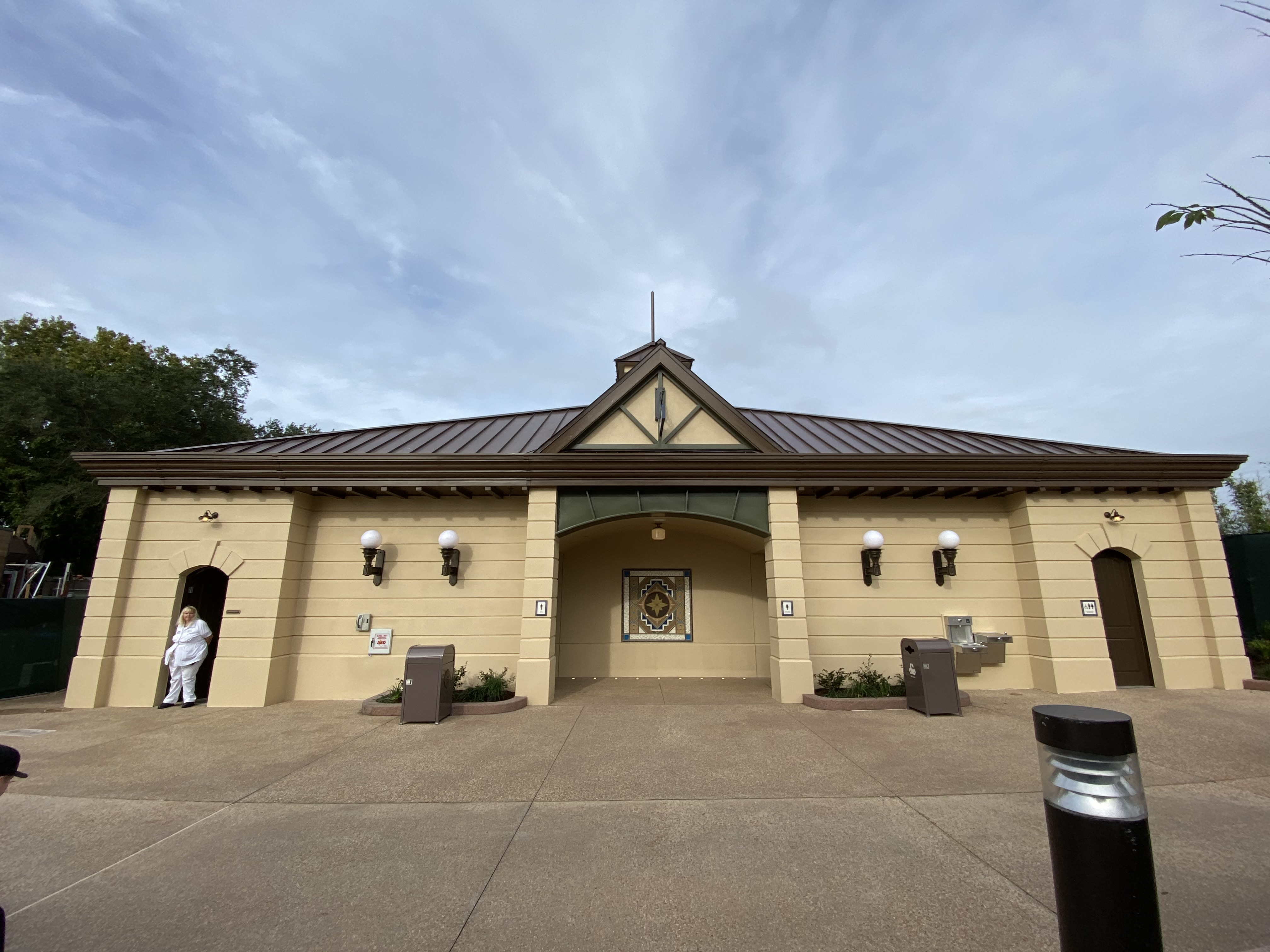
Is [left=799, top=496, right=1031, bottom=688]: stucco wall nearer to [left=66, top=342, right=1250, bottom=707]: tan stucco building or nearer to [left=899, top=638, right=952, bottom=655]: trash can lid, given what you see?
[left=66, top=342, right=1250, bottom=707]: tan stucco building

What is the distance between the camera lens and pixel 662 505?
970cm

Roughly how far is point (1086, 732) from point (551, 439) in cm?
906

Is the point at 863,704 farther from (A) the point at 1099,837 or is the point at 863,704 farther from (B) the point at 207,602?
(B) the point at 207,602

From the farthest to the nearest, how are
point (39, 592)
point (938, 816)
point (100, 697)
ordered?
point (39, 592), point (100, 697), point (938, 816)

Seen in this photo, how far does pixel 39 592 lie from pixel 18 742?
15420 mm

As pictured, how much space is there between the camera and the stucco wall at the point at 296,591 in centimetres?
934

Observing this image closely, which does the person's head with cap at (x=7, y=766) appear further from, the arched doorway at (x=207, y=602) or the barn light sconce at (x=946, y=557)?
the barn light sconce at (x=946, y=557)

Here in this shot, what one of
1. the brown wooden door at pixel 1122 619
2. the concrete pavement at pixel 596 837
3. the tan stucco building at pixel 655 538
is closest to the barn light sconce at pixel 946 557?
the tan stucco building at pixel 655 538

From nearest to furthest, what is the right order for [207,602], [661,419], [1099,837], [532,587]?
[1099,837] → [532,587] → [661,419] → [207,602]

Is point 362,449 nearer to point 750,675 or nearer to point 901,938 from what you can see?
point 750,675

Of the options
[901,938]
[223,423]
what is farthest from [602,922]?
[223,423]

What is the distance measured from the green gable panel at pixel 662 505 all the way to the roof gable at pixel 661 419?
750mm

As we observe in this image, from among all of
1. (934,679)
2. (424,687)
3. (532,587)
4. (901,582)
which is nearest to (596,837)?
(424,687)

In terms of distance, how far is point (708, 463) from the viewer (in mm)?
9547
